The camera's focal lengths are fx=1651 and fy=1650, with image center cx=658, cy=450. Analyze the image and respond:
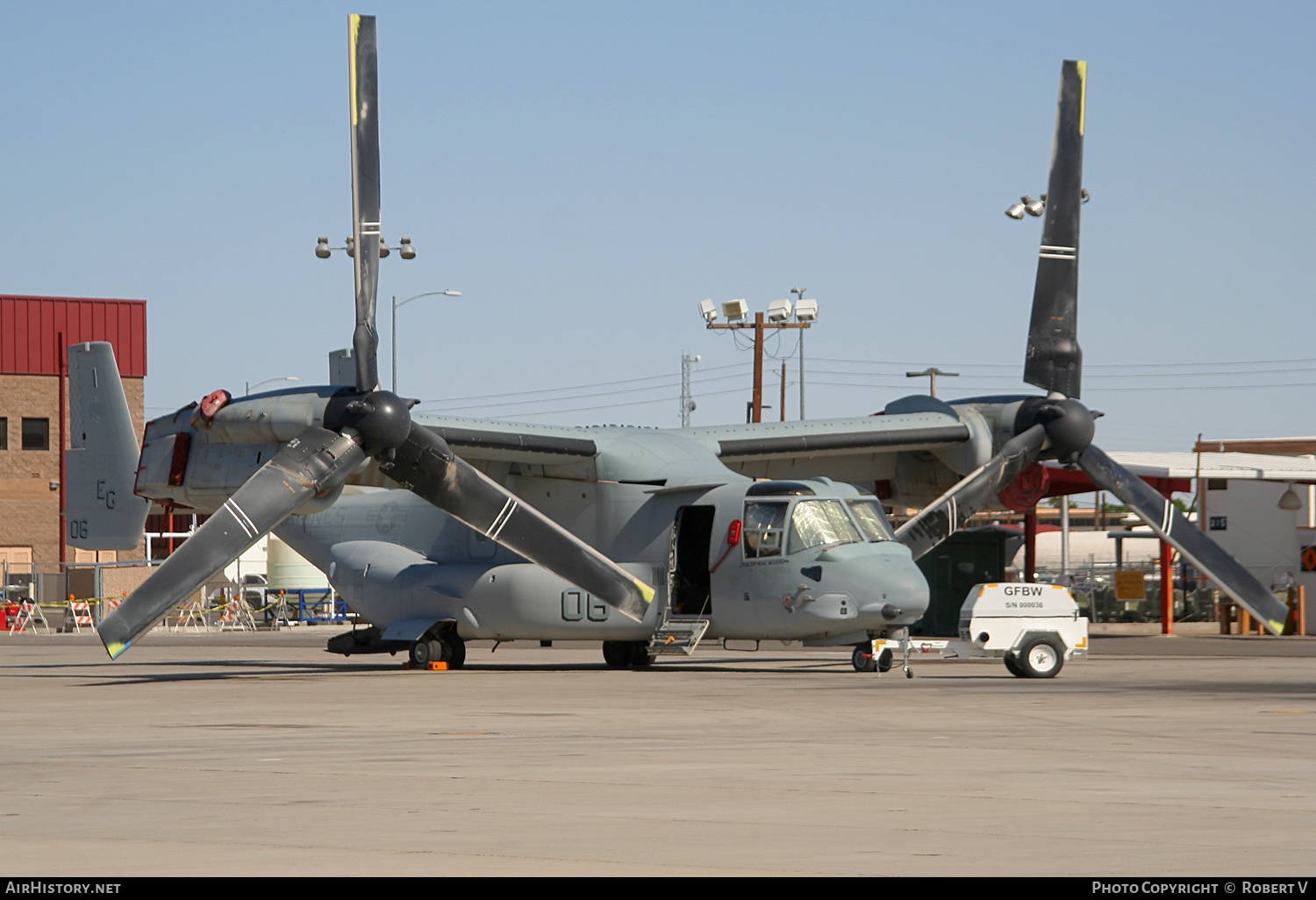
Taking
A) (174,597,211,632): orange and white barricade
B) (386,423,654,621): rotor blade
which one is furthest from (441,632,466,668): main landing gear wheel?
(174,597,211,632): orange and white barricade

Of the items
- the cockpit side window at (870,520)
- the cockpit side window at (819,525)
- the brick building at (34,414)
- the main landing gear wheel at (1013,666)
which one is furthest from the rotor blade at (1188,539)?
the brick building at (34,414)

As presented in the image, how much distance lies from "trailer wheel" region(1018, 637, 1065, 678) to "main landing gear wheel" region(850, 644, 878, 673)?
223 centimetres

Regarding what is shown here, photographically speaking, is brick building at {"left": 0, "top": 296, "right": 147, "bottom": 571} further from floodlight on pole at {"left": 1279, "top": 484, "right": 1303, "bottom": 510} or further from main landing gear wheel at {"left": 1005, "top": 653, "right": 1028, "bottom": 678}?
main landing gear wheel at {"left": 1005, "top": 653, "right": 1028, "bottom": 678}

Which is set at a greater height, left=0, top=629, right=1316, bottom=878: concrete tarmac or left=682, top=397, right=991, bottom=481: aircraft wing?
left=682, top=397, right=991, bottom=481: aircraft wing

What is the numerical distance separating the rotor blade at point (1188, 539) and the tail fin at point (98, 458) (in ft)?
50.6

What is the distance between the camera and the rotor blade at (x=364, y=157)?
74.1ft

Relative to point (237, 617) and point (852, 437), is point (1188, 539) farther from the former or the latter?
point (237, 617)

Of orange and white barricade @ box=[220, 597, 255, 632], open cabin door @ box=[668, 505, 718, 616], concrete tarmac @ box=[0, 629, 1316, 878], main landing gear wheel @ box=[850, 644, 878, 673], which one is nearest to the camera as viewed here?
concrete tarmac @ box=[0, 629, 1316, 878]

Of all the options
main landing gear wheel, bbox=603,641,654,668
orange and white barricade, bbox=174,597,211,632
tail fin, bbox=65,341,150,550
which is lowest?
orange and white barricade, bbox=174,597,211,632

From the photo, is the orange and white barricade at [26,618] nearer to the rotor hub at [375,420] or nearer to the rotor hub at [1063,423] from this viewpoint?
the rotor hub at [375,420]

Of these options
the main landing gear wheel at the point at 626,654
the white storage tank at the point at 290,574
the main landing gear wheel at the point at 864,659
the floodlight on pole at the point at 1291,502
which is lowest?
the white storage tank at the point at 290,574

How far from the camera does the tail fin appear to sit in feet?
86.3

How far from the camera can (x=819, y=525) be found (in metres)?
22.7

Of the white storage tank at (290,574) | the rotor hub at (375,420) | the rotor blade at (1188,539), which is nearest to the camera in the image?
the rotor hub at (375,420)
